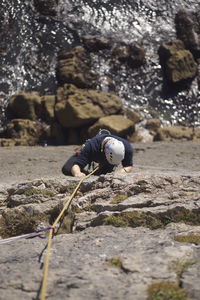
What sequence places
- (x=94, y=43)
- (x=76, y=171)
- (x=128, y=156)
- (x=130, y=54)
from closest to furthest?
(x=76, y=171), (x=128, y=156), (x=94, y=43), (x=130, y=54)

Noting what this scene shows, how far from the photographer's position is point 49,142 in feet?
99.1

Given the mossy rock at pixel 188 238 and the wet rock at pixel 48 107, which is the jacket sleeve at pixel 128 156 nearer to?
the mossy rock at pixel 188 238

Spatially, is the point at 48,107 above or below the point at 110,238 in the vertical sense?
above

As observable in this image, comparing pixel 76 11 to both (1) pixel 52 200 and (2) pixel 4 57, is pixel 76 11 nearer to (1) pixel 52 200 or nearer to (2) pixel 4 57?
(2) pixel 4 57

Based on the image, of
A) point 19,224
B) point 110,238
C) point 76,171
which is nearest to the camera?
point 110,238

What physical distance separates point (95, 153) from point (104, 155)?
206mm

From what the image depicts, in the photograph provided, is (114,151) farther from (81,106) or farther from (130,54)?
(130,54)

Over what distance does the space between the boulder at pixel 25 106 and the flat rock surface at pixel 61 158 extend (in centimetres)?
536

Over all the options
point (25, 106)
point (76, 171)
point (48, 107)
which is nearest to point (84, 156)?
point (76, 171)

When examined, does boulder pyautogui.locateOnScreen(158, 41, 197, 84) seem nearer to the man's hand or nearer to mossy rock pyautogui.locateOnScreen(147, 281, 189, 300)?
the man's hand

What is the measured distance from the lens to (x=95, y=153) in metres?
8.98

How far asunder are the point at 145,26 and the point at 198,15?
22.1ft

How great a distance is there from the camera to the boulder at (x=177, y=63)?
37.3 meters

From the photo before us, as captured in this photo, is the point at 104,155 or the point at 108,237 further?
the point at 104,155
